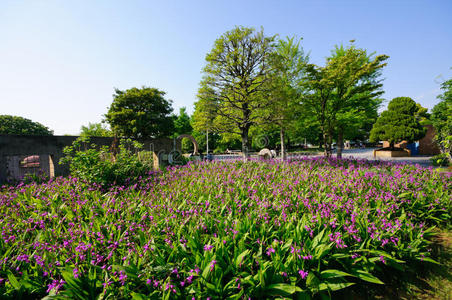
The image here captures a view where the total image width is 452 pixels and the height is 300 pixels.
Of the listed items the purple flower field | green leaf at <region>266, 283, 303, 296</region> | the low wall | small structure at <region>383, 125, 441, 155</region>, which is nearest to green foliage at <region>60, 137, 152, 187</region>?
the purple flower field

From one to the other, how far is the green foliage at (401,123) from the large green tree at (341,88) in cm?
1605

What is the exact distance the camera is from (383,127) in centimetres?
2417

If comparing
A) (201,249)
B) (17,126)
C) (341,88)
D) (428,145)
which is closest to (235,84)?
(341,88)

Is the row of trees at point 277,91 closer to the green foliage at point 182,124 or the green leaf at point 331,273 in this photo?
the green leaf at point 331,273

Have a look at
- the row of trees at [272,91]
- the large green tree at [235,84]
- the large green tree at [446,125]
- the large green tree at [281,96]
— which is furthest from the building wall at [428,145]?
the large green tree at [235,84]

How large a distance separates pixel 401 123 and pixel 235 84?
24.4 m

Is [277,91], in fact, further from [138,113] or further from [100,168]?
[138,113]

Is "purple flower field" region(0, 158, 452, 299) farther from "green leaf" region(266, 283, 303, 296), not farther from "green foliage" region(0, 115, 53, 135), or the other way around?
"green foliage" region(0, 115, 53, 135)

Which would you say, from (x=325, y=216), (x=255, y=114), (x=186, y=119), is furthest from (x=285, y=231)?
(x=186, y=119)

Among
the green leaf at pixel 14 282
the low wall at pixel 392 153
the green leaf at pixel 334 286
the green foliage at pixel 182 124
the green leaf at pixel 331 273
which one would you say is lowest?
the green leaf at pixel 334 286

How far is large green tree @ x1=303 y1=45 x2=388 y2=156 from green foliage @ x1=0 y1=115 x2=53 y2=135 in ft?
161

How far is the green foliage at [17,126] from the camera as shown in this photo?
33.1 meters

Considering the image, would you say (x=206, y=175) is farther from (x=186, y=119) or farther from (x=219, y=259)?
(x=186, y=119)

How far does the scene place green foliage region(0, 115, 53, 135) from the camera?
3312cm
